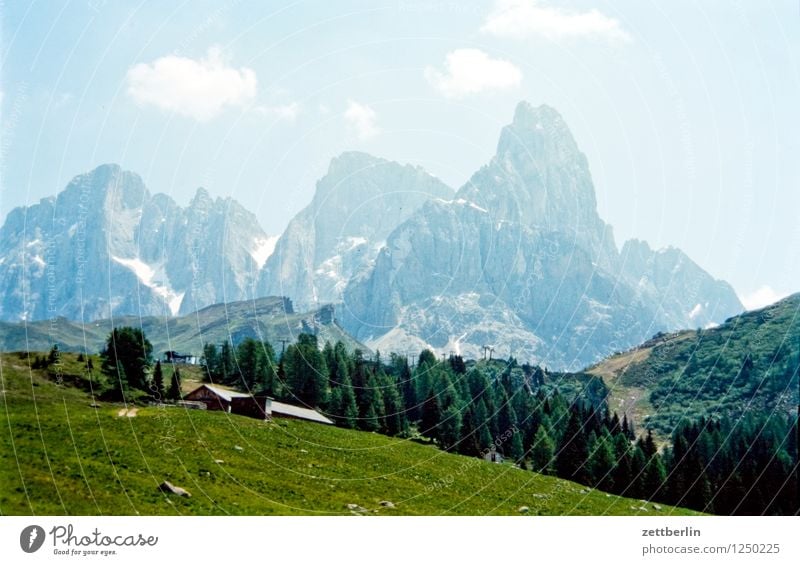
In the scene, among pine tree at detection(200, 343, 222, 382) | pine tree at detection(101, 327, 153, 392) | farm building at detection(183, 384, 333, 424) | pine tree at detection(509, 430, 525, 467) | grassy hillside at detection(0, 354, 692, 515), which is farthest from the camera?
pine tree at detection(200, 343, 222, 382)

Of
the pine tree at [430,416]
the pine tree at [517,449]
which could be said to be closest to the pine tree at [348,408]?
the pine tree at [430,416]

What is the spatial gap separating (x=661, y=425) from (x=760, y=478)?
116m

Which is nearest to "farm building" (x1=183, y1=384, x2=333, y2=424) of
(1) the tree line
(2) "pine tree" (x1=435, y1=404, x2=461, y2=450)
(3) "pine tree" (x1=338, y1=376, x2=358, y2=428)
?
(1) the tree line

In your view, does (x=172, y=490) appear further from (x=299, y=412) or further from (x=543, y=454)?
(x=543, y=454)

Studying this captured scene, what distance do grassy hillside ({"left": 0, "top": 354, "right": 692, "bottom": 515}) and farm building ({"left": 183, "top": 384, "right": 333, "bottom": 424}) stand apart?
2.66 m

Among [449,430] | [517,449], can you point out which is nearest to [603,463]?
[517,449]

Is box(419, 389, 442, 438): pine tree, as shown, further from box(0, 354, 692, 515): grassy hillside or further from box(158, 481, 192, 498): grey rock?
box(158, 481, 192, 498): grey rock

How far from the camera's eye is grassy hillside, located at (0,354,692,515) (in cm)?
3869

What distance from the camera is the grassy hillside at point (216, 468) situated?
127ft

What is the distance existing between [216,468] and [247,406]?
969 inches

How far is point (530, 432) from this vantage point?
103562 mm

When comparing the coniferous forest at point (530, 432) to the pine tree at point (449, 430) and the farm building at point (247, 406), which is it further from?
the farm building at point (247, 406)
